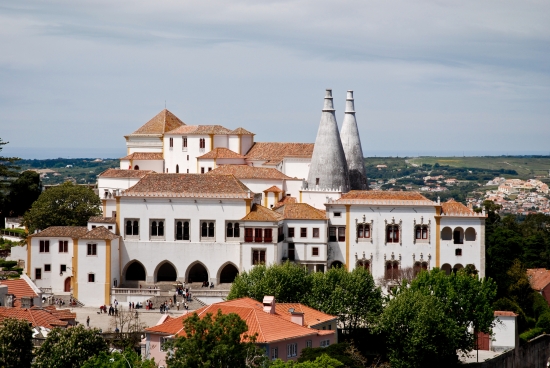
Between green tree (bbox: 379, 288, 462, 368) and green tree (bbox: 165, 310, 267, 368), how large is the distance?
1636 centimetres

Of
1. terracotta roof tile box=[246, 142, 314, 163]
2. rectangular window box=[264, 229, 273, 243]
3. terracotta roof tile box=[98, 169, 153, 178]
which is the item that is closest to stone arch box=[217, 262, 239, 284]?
rectangular window box=[264, 229, 273, 243]

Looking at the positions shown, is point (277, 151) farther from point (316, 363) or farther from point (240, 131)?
point (316, 363)

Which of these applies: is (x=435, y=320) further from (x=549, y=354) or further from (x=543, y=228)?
(x=543, y=228)

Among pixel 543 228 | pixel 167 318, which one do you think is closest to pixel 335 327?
pixel 167 318

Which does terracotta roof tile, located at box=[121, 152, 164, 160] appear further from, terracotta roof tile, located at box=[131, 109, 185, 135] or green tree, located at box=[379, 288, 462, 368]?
green tree, located at box=[379, 288, 462, 368]

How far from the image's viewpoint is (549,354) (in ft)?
281

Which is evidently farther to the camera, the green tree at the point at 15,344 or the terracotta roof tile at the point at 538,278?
the terracotta roof tile at the point at 538,278

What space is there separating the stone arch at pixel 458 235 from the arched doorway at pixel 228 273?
15028 mm

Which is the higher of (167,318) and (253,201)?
(253,201)

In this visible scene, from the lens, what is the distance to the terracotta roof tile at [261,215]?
79.4 meters

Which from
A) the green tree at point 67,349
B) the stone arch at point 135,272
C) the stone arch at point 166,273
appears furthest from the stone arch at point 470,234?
the green tree at point 67,349

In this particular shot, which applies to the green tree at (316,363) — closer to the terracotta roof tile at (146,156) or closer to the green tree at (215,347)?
the green tree at (215,347)

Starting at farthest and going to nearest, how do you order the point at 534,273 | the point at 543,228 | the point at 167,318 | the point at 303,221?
the point at 543,228 → the point at 534,273 → the point at 303,221 → the point at 167,318

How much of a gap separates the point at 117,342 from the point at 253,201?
2123 cm
